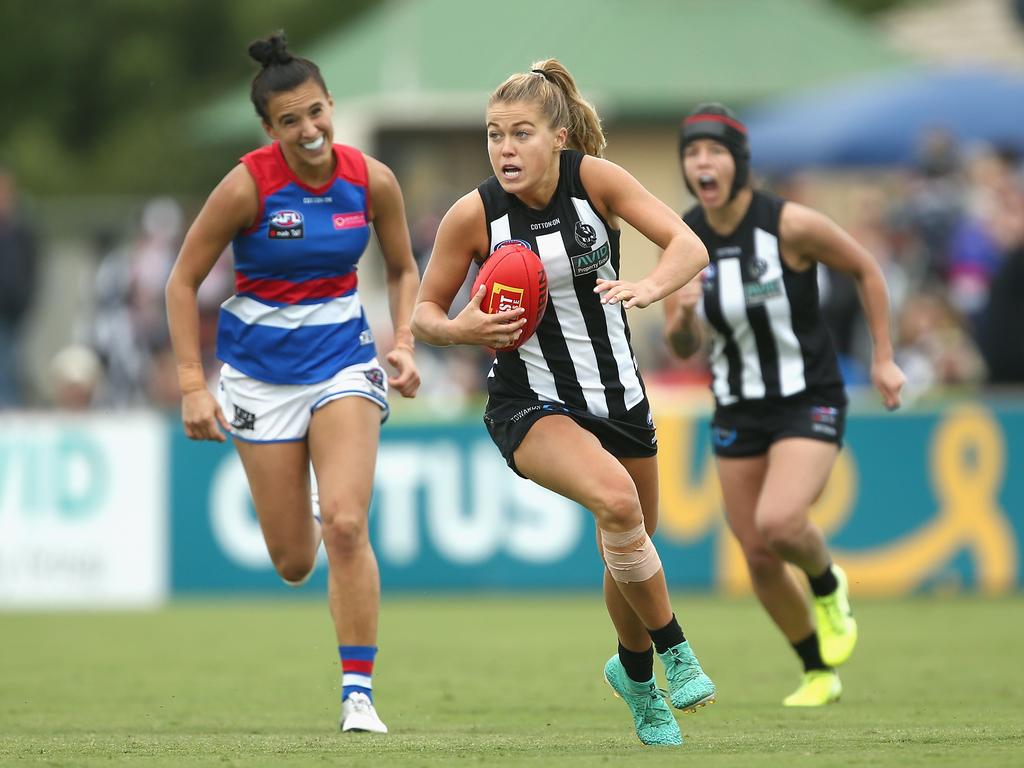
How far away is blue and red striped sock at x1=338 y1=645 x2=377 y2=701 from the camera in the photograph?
7.25 metres

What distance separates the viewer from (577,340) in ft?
22.4

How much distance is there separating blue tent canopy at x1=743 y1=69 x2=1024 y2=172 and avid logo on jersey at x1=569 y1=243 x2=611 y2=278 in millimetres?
11241

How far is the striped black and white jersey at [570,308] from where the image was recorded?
678 cm

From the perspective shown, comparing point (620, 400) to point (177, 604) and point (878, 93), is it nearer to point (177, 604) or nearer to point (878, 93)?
point (177, 604)

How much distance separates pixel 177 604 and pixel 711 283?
22.7ft

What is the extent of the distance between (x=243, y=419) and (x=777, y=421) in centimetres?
237

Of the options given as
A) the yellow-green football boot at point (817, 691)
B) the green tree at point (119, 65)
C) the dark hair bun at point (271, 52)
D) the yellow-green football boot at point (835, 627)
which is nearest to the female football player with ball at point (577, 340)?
the dark hair bun at point (271, 52)

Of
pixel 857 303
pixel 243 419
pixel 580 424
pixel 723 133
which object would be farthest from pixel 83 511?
pixel 580 424

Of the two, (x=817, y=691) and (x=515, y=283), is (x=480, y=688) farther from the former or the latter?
(x=515, y=283)

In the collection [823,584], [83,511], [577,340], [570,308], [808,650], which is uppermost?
[570,308]

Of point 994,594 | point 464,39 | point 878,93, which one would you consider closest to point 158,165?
point 464,39

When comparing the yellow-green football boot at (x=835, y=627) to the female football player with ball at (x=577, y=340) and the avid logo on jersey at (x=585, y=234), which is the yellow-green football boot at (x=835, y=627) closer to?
the female football player with ball at (x=577, y=340)

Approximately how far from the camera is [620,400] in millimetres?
6844

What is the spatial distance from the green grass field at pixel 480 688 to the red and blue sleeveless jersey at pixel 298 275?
1.47 meters
